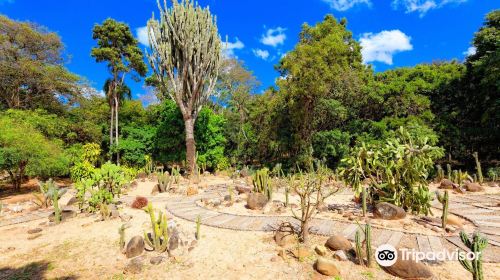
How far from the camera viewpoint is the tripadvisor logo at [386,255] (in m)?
3.70

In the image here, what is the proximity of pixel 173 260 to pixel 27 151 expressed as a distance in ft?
27.3

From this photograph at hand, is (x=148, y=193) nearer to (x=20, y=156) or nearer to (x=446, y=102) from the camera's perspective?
(x=20, y=156)

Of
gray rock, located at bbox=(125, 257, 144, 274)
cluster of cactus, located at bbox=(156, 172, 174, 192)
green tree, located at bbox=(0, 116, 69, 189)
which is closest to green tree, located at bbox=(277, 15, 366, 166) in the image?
cluster of cactus, located at bbox=(156, 172, 174, 192)

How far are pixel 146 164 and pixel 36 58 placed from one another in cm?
805

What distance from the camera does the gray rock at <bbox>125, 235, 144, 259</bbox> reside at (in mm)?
4391

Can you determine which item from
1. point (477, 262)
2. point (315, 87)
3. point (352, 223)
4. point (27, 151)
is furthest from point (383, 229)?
point (27, 151)

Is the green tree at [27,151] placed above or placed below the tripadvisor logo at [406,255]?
above

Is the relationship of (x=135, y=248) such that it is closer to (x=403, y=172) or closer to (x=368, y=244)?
(x=368, y=244)

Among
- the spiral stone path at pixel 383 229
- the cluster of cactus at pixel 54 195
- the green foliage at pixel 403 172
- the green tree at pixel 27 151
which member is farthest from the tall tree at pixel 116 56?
the green foliage at pixel 403 172

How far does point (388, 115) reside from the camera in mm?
13969

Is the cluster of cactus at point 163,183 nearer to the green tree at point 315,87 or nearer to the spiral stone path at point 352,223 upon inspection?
the spiral stone path at point 352,223

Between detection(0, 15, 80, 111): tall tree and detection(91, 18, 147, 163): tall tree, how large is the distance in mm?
1838

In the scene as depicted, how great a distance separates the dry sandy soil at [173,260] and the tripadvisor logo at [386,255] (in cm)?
16

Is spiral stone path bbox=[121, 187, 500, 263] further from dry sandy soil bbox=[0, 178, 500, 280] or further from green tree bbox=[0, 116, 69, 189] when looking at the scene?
green tree bbox=[0, 116, 69, 189]
